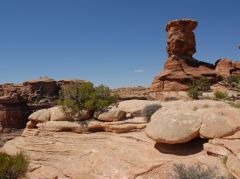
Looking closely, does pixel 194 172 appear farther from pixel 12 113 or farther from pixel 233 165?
pixel 12 113

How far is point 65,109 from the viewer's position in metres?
15.3

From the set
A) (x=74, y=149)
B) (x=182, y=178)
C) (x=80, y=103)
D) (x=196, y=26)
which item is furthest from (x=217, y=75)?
(x=182, y=178)

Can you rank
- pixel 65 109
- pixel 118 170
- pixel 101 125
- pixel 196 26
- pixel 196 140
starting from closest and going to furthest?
pixel 118 170, pixel 196 140, pixel 101 125, pixel 65 109, pixel 196 26

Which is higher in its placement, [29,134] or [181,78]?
[181,78]

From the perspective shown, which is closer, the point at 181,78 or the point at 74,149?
the point at 74,149

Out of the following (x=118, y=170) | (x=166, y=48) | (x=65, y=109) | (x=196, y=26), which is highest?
(x=196, y=26)

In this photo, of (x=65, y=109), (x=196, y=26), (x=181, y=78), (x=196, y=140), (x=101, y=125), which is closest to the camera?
(x=196, y=140)

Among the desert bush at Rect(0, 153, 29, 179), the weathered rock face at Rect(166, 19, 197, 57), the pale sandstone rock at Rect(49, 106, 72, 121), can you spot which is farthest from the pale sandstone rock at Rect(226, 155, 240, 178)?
the weathered rock face at Rect(166, 19, 197, 57)

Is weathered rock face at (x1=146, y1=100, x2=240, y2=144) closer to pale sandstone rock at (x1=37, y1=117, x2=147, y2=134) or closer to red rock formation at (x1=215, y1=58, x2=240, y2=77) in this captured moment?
Result: pale sandstone rock at (x1=37, y1=117, x2=147, y2=134)

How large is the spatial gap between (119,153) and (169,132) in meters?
2.28

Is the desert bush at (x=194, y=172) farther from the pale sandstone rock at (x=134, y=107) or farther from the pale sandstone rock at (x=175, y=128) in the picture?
the pale sandstone rock at (x=134, y=107)

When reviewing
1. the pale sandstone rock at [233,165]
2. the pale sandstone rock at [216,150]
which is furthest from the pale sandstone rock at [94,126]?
the pale sandstone rock at [233,165]

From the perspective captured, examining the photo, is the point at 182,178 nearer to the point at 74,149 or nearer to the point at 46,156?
the point at 74,149

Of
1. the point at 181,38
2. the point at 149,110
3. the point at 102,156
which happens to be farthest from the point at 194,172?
the point at 181,38
